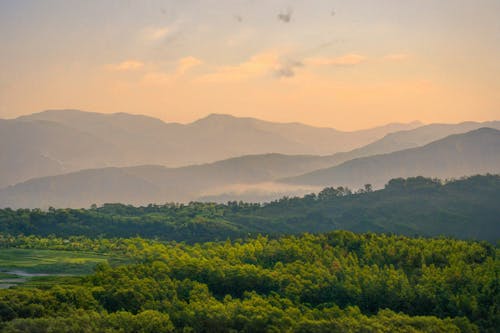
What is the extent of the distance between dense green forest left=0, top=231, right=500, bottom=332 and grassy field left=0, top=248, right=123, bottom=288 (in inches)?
393

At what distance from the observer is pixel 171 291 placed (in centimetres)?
7031

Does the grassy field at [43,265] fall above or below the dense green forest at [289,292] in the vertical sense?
above

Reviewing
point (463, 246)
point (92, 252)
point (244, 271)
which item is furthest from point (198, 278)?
point (92, 252)

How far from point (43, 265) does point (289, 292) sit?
3812 cm

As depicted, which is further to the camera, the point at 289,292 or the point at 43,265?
the point at 43,265

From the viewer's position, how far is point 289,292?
71.8m

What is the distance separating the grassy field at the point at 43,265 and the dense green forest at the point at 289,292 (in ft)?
32.8

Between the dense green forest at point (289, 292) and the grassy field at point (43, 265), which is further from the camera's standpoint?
the grassy field at point (43, 265)

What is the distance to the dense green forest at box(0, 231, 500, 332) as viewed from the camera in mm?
59562

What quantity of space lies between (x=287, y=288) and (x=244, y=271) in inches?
243

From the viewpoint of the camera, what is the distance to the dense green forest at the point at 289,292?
59.6 meters

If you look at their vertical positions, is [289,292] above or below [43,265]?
below

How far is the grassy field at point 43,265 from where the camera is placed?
82.6m

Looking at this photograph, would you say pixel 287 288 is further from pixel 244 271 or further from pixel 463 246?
pixel 463 246
